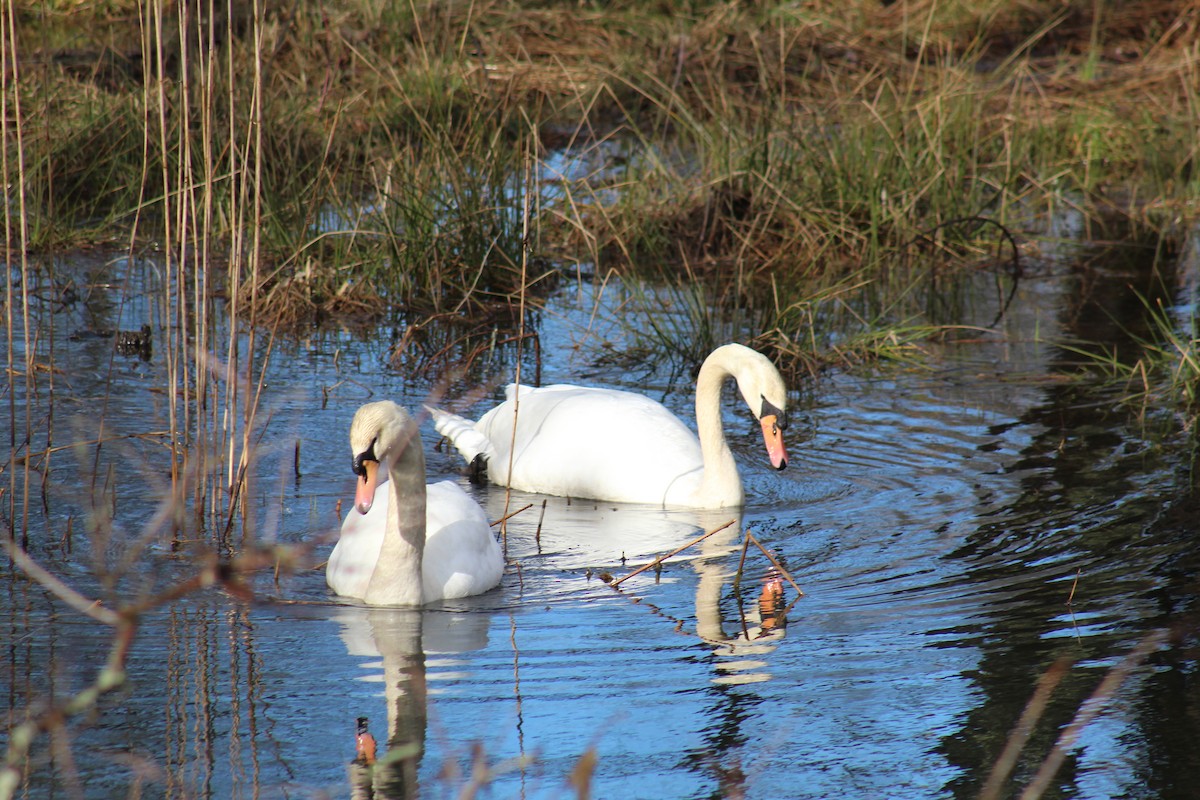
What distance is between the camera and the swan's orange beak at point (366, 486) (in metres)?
4.24

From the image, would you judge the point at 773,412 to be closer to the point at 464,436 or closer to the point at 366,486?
the point at 464,436

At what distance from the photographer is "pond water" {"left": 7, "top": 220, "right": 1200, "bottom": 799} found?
362cm

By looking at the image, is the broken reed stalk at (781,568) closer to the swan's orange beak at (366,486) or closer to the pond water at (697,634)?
the pond water at (697,634)

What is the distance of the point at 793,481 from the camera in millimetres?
6461

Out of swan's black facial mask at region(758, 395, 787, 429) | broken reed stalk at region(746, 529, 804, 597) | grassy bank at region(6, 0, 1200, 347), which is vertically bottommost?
broken reed stalk at region(746, 529, 804, 597)

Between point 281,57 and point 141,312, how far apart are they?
16.9 ft

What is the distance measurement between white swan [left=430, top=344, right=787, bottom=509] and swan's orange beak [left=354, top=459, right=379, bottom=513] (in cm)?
180

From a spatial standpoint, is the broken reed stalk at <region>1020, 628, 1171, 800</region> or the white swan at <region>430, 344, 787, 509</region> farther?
the white swan at <region>430, 344, 787, 509</region>

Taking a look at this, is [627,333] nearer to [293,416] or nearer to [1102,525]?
[293,416]

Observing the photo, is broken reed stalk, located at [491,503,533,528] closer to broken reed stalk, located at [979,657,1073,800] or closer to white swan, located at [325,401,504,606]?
white swan, located at [325,401,504,606]

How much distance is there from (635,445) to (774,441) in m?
0.73

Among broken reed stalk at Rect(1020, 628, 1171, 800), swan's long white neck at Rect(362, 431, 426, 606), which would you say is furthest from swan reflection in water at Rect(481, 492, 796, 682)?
broken reed stalk at Rect(1020, 628, 1171, 800)

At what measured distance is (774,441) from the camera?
231 inches

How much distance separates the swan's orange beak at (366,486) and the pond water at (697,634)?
0.42 m
